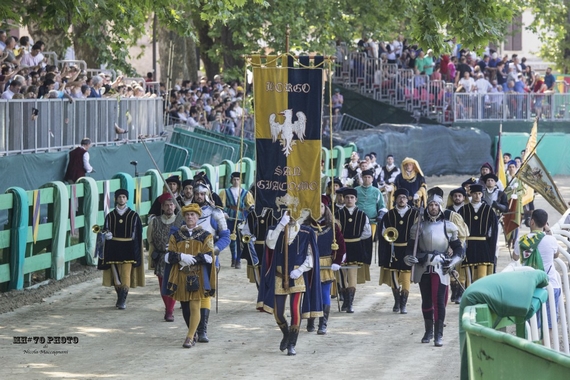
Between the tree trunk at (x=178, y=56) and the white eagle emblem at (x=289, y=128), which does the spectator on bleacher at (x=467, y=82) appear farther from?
the white eagle emblem at (x=289, y=128)

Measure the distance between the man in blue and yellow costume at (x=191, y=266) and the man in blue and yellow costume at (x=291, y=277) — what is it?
607mm

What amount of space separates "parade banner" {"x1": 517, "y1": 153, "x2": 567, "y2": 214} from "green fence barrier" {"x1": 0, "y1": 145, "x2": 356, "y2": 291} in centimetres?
349

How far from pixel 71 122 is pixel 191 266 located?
31.9ft

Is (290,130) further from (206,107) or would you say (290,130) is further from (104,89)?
(206,107)

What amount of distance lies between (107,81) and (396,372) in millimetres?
15440

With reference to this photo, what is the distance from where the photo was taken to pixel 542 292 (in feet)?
26.4

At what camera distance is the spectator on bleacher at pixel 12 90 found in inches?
754

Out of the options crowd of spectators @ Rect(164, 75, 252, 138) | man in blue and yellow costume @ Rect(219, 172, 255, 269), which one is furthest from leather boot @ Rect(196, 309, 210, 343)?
crowd of spectators @ Rect(164, 75, 252, 138)

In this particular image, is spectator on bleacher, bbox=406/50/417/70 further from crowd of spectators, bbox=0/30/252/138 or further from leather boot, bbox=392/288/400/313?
leather boot, bbox=392/288/400/313

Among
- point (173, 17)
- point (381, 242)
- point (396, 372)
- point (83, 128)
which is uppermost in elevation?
point (173, 17)

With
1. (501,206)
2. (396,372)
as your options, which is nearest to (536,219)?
(396,372)

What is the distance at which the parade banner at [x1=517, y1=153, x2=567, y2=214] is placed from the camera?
17141mm

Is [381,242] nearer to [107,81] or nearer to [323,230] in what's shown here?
[323,230]

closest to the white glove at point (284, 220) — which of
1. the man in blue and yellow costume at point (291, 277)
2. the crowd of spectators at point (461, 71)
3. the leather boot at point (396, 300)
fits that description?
the man in blue and yellow costume at point (291, 277)
